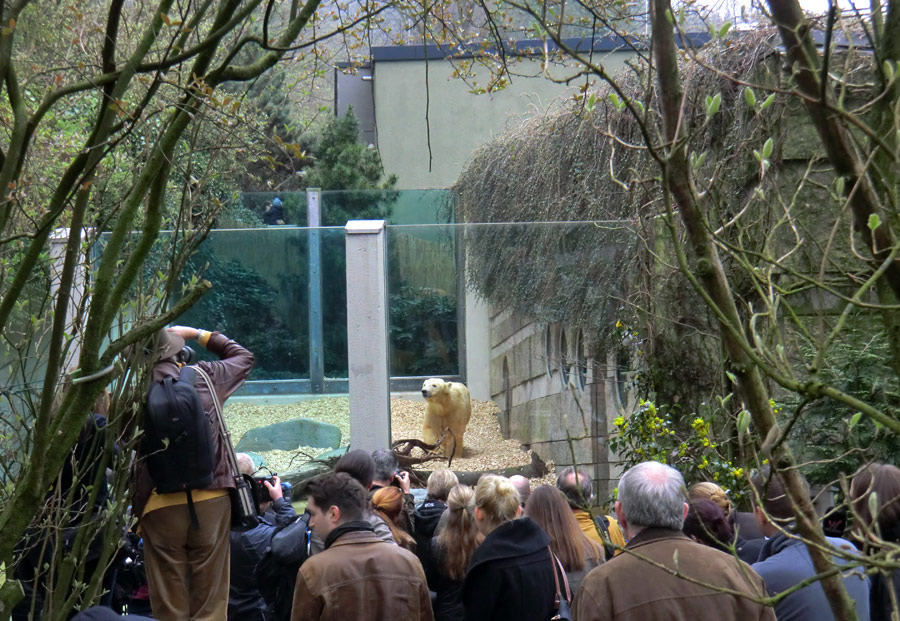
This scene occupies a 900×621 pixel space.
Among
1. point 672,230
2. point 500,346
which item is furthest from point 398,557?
point 500,346

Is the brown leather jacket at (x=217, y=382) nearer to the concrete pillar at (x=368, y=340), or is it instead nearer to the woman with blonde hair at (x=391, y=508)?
the woman with blonde hair at (x=391, y=508)

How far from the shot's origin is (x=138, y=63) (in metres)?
2.13

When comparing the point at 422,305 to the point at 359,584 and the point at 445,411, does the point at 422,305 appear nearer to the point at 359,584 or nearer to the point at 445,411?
the point at 445,411

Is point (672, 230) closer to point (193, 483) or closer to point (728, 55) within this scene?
point (193, 483)

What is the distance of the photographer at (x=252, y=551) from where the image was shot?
15.4 ft

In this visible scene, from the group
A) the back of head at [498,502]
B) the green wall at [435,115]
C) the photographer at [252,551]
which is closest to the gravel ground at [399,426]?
the photographer at [252,551]

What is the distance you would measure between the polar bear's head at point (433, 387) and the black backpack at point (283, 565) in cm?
369

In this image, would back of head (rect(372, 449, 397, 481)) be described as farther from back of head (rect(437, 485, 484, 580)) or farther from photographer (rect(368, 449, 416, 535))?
back of head (rect(437, 485, 484, 580))

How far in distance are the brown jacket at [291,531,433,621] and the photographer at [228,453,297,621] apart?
1482 mm

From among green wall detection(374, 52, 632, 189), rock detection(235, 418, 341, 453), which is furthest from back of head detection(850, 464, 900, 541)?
green wall detection(374, 52, 632, 189)

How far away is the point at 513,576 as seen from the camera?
11.1 ft

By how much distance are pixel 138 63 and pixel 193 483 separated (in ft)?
8.77

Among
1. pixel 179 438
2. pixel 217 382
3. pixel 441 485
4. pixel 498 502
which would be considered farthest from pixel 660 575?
pixel 217 382

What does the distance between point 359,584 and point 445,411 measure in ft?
15.0
